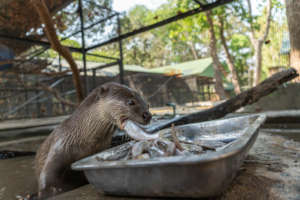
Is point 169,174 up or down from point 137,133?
down

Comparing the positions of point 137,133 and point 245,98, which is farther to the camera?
point 245,98

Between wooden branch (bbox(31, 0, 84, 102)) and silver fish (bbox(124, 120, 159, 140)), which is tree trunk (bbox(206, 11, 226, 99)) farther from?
silver fish (bbox(124, 120, 159, 140))

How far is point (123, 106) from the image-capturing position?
1.71 meters

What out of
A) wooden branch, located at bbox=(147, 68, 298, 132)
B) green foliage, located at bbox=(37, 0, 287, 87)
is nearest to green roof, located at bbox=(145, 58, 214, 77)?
green foliage, located at bbox=(37, 0, 287, 87)

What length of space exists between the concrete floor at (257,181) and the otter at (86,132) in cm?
33

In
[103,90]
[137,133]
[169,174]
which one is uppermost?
[103,90]

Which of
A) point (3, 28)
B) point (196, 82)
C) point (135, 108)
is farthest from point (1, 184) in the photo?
point (196, 82)

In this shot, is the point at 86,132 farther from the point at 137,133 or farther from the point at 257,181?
the point at 257,181

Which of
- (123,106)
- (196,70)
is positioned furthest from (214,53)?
(123,106)

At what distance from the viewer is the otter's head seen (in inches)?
65.6

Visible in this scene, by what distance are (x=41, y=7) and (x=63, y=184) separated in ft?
6.28

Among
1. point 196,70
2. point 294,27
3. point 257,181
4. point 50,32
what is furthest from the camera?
point 196,70

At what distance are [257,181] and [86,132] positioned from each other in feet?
4.38

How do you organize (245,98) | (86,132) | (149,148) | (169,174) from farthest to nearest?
(245,98) → (86,132) → (149,148) → (169,174)
